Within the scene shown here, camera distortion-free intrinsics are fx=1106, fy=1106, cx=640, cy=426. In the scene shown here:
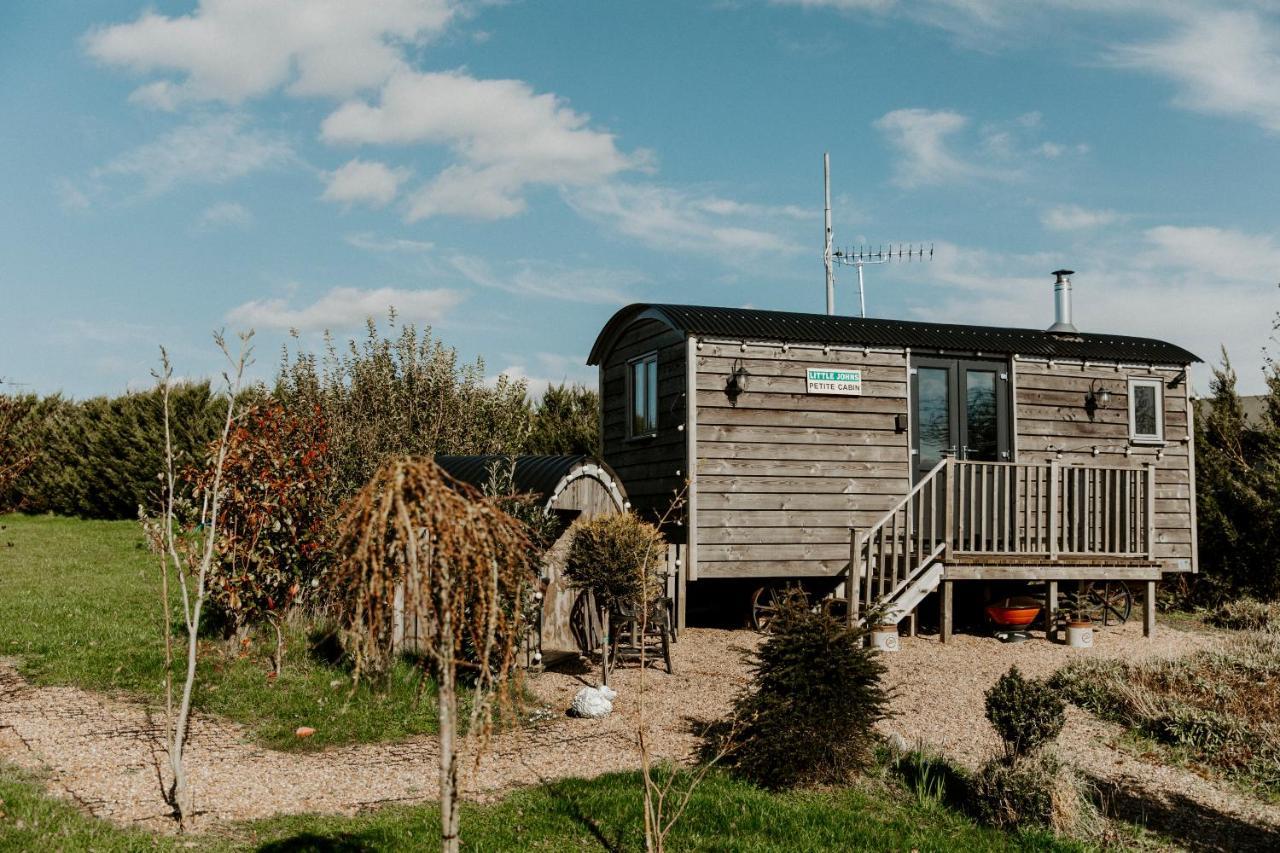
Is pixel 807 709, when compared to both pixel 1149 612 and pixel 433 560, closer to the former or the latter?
pixel 433 560

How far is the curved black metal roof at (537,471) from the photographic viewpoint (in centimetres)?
1030

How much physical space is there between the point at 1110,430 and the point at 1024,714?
904cm

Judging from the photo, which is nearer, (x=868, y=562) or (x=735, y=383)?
(x=868, y=562)

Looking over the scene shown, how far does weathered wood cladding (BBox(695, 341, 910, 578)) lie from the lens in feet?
41.4

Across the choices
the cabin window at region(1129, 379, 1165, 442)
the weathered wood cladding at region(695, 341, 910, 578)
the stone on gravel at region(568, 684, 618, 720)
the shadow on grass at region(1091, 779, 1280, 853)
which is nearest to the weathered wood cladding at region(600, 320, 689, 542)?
the weathered wood cladding at region(695, 341, 910, 578)

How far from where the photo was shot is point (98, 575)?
14.0 metres

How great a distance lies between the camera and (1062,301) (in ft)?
52.0

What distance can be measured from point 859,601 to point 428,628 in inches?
340

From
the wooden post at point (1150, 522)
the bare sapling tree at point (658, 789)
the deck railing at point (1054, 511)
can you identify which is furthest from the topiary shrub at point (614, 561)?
the wooden post at point (1150, 522)

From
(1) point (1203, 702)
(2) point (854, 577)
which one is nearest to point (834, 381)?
(2) point (854, 577)

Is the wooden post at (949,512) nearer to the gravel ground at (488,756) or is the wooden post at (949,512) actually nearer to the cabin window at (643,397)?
the gravel ground at (488,756)

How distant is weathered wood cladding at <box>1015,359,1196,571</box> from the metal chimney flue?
119cm

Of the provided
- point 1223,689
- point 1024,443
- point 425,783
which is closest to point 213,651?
point 425,783

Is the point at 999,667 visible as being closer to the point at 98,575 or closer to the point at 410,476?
the point at 410,476
